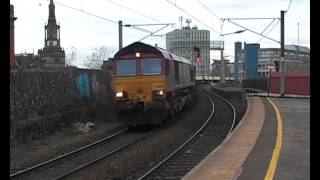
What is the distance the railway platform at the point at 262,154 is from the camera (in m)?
9.67

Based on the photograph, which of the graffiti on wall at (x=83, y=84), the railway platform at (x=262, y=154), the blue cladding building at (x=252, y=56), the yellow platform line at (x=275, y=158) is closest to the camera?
the yellow platform line at (x=275, y=158)

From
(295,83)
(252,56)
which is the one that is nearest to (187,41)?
(252,56)

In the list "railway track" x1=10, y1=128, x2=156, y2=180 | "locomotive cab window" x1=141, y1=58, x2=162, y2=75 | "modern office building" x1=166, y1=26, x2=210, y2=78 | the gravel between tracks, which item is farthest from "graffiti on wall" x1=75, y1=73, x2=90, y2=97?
"modern office building" x1=166, y1=26, x2=210, y2=78

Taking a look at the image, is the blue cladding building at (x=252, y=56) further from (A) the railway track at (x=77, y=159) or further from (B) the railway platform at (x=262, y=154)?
(A) the railway track at (x=77, y=159)

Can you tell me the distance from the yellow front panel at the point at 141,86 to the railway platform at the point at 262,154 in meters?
4.10

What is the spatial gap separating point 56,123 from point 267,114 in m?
8.98

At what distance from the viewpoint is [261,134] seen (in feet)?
53.1

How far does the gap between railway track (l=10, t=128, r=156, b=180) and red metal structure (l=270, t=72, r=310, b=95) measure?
86.9 feet

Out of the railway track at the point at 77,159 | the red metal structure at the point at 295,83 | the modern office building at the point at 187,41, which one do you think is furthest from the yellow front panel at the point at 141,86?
the modern office building at the point at 187,41

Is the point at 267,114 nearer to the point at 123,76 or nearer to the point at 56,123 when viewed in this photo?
the point at 123,76

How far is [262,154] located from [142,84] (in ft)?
36.2

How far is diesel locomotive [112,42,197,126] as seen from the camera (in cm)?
2230

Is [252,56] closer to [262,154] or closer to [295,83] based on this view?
[295,83]

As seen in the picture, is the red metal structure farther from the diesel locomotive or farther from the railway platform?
the railway platform
